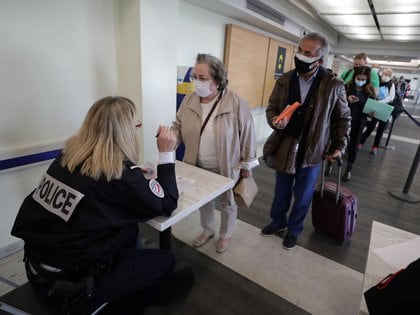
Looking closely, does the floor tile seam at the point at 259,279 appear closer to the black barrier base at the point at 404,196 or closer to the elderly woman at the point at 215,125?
the elderly woman at the point at 215,125

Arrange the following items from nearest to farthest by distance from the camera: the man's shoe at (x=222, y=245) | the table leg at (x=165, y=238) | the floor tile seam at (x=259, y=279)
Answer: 1. the table leg at (x=165, y=238)
2. the floor tile seam at (x=259, y=279)
3. the man's shoe at (x=222, y=245)

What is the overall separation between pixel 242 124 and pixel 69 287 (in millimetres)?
1222

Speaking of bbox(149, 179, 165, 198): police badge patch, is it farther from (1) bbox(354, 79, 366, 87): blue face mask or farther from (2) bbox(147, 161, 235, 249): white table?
(1) bbox(354, 79, 366, 87): blue face mask

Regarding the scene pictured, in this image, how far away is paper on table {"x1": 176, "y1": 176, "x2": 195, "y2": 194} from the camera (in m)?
1.34

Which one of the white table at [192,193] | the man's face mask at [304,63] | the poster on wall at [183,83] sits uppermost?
the man's face mask at [304,63]

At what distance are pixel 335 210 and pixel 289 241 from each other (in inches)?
17.8

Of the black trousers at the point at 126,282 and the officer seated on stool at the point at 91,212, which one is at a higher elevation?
the officer seated on stool at the point at 91,212

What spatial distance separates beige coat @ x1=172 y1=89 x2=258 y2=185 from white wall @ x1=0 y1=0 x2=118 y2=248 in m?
0.89

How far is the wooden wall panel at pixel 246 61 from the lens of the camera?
344cm

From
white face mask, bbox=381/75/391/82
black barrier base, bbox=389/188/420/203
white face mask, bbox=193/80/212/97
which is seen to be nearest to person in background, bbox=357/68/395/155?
white face mask, bbox=381/75/391/82

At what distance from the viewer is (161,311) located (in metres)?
1.50

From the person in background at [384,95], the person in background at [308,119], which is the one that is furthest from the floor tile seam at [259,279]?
the person in background at [384,95]

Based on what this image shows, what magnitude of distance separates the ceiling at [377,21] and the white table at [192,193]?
145 inches

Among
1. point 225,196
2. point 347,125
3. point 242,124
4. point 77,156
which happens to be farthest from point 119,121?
point 347,125
